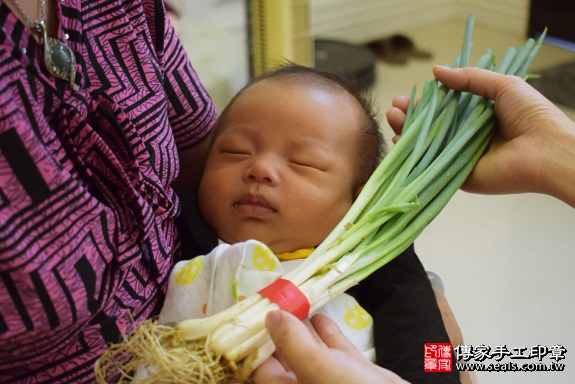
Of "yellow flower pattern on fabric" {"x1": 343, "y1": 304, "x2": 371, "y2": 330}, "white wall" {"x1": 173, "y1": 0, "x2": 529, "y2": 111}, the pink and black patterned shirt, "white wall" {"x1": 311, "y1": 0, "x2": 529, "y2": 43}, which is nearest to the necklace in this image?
the pink and black patterned shirt

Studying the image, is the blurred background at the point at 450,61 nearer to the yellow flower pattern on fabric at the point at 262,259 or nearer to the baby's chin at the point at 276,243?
the baby's chin at the point at 276,243

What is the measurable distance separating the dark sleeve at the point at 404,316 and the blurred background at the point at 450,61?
2.43ft

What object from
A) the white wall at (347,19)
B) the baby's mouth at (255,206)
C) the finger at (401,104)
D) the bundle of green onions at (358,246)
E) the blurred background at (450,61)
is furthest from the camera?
the white wall at (347,19)

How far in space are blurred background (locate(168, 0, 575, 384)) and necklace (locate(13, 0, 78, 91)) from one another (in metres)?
1.40

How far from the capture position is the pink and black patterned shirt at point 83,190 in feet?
2.58

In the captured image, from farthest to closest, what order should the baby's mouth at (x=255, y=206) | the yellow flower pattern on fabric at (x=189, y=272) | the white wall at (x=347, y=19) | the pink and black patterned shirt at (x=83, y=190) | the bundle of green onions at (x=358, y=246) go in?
1. the white wall at (x=347, y=19)
2. the baby's mouth at (x=255, y=206)
3. the yellow flower pattern on fabric at (x=189, y=272)
4. the bundle of green onions at (x=358, y=246)
5. the pink and black patterned shirt at (x=83, y=190)

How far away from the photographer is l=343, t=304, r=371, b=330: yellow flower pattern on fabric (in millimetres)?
1131

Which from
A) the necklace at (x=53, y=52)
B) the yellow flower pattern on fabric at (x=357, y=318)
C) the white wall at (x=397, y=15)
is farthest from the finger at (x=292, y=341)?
the white wall at (x=397, y=15)

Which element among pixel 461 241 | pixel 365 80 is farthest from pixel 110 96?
pixel 365 80

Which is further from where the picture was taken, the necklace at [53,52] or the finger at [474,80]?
the finger at [474,80]

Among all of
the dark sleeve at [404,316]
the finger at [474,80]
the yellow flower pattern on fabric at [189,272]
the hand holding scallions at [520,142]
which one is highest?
the finger at [474,80]

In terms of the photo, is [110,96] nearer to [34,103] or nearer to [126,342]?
[34,103]

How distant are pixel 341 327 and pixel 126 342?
0.36 meters

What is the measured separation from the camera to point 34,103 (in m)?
0.81
